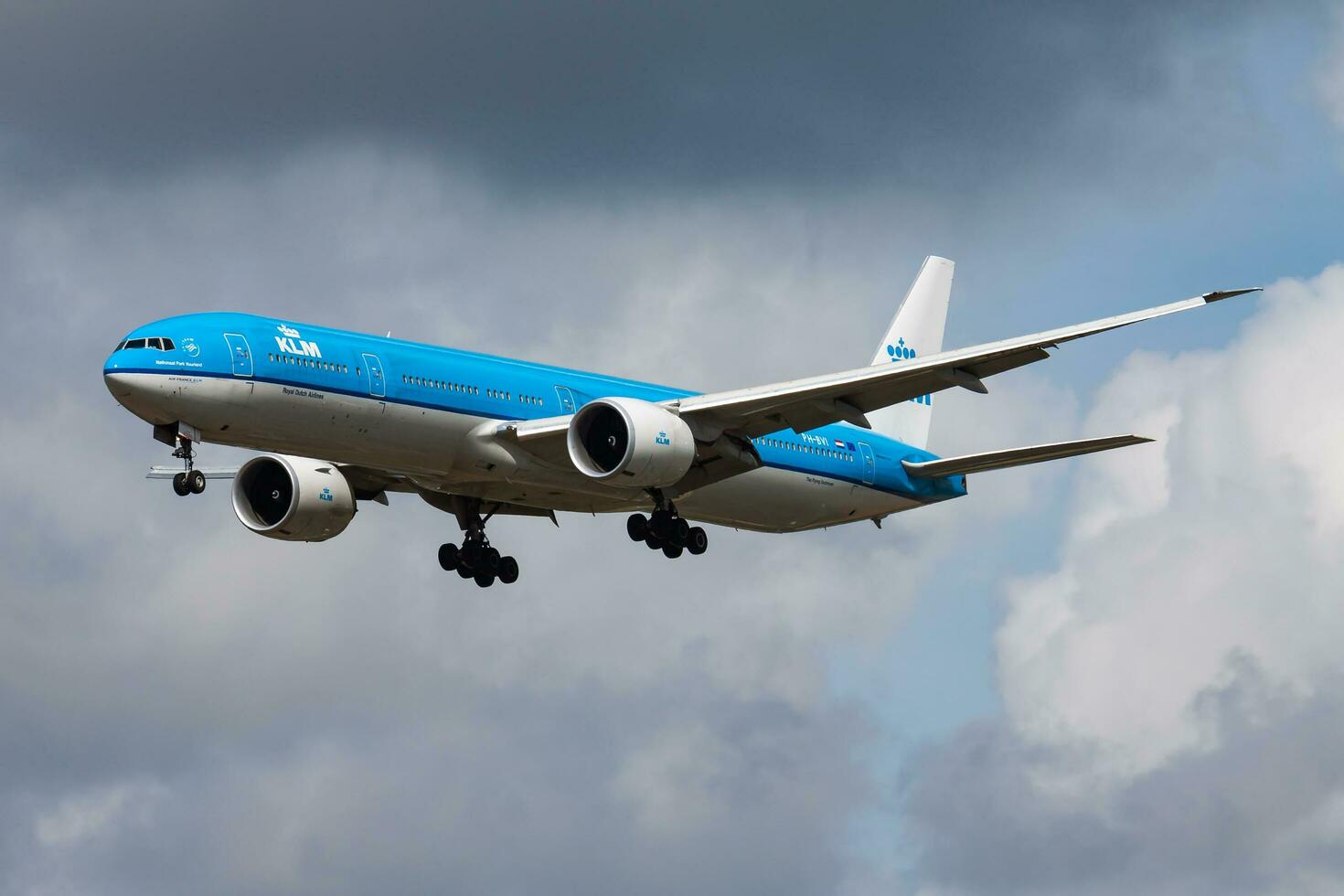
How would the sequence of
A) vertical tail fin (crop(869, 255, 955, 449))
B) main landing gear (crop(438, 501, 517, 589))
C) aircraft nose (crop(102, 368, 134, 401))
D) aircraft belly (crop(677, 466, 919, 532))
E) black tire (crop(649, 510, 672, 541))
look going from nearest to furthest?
aircraft nose (crop(102, 368, 134, 401))
black tire (crop(649, 510, 672, 541))
aircraft belly (crop(677, 466, 919, 532))
main landing gear (crop(438, 501, 517, 589))
vertical tail fin (crop(869, 255, 955, 449))

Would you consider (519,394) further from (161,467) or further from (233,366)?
(161,467)

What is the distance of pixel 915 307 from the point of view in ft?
233

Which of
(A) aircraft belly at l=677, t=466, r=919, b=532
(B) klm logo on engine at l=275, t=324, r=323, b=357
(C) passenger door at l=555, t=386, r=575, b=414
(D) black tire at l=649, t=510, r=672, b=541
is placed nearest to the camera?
(B) klm logo on engine at l=275, t=324, r=323, b=357

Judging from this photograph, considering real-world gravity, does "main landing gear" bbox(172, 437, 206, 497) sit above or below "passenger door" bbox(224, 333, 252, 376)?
below

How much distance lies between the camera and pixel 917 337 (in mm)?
70438

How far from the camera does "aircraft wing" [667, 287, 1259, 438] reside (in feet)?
159

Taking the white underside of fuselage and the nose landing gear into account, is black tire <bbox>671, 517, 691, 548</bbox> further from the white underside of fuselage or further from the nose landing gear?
the nose landing gear

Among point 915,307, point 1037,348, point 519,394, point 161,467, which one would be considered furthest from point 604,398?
point 915,307

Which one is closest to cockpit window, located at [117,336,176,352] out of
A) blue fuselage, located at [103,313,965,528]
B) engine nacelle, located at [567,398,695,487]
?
blue fuselage, located at [103,313,965,528]

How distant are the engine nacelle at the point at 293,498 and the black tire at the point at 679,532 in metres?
8.51

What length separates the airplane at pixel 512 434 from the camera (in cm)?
4781

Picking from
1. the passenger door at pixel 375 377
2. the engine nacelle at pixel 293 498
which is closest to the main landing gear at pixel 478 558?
the engine nacelle at pixel 293 498

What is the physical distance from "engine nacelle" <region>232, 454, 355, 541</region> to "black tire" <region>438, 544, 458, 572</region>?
494cm

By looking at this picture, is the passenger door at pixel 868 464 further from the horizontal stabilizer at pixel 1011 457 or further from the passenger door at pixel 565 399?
the passenger door at pixel 565 399
